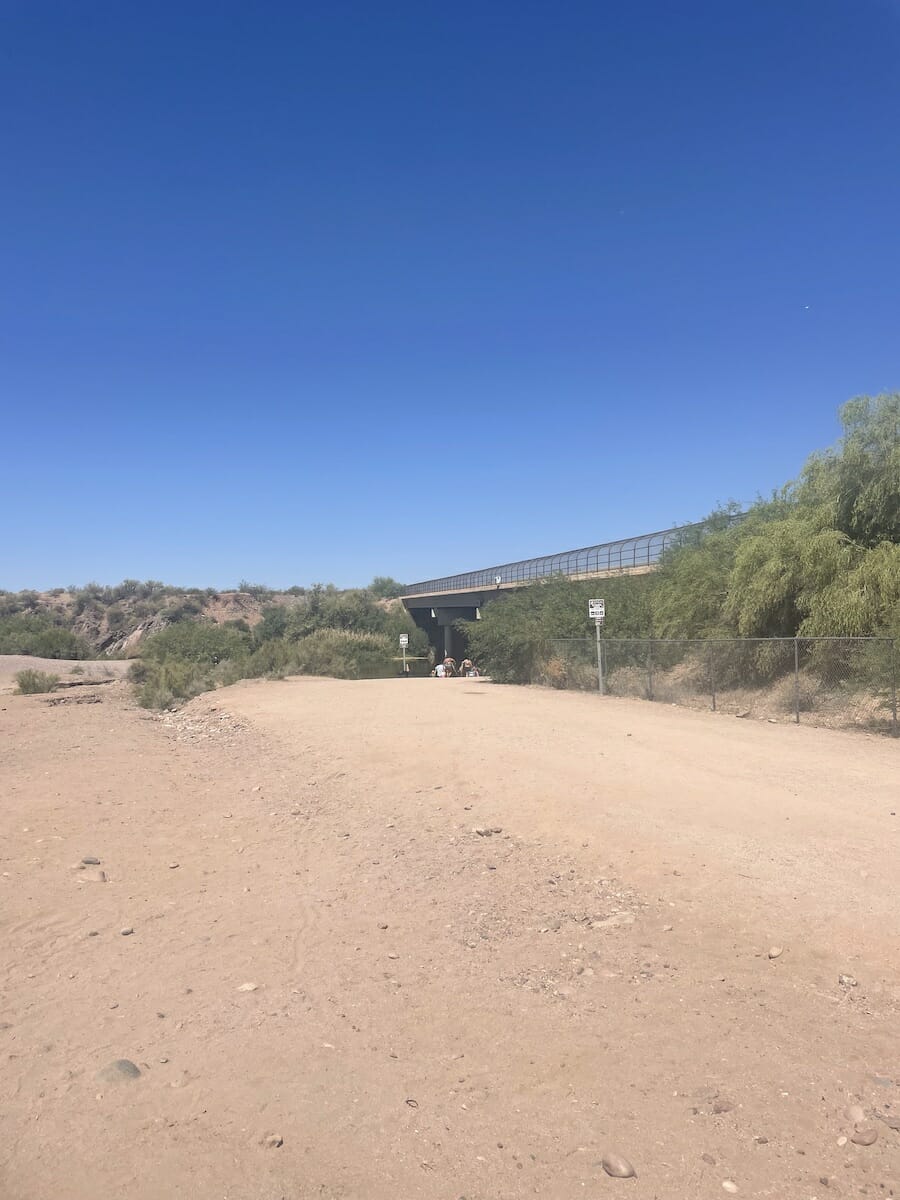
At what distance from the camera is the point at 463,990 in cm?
600

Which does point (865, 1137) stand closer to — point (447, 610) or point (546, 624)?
point (546, 624)

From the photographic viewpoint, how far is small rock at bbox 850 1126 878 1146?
3977 mm

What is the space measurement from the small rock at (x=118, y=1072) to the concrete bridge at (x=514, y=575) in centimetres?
3206

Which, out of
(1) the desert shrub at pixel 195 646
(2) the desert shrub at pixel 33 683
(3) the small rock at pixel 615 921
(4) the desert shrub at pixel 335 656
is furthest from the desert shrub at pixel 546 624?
(3) the small rock at pixel 615 921

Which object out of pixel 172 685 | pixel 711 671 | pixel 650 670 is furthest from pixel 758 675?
pixel 172 685

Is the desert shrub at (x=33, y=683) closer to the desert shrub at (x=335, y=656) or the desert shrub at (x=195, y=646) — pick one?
the desert shrub at (x=195, y=646)

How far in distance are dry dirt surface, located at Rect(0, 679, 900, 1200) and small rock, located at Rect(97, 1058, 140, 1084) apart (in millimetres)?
16

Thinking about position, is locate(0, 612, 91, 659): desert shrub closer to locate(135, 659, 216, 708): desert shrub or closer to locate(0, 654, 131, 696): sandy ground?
locate(0, 654, 131, 696): sandy ground

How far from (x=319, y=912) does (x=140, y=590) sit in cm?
12362

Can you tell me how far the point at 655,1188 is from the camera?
374 centimetres

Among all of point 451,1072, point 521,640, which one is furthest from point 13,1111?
point 521,640

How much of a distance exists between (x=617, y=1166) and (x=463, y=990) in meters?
2.23

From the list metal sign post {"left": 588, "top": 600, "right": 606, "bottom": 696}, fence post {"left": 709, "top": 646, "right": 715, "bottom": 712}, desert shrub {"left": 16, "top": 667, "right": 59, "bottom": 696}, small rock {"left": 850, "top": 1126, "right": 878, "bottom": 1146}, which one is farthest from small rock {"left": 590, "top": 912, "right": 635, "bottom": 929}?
desert shrub {"left": 16, "top": 667, "right": 59, "bottom": 696}

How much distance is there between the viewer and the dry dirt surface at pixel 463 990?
4023 millimetres
